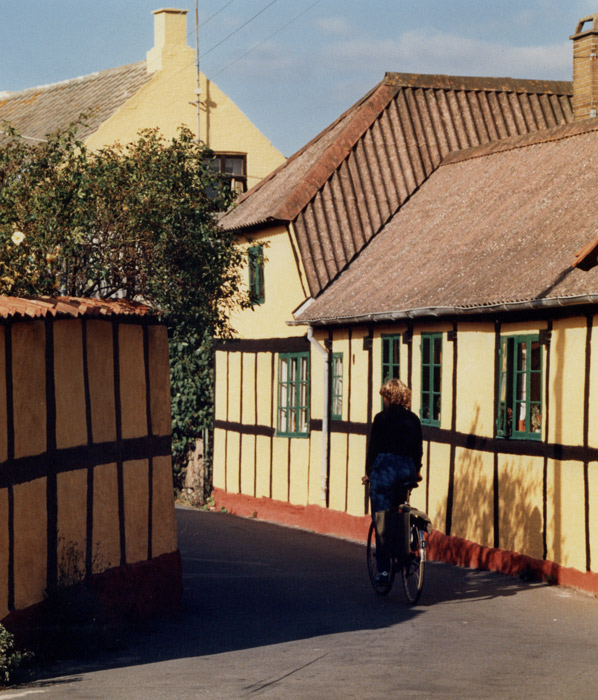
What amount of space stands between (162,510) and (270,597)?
124 cm

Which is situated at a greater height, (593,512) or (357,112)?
(357,112)

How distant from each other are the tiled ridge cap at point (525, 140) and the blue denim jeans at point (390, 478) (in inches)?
280

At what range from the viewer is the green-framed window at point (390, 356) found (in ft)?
56.4

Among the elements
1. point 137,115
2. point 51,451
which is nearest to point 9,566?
point 51,451

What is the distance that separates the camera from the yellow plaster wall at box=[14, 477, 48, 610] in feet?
30.1

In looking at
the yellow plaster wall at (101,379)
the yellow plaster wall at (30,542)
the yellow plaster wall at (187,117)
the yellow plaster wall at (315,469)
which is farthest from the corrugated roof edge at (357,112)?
the yellow plaster wall at (30,542)

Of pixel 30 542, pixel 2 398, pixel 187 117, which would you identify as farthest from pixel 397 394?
pixel 187 117

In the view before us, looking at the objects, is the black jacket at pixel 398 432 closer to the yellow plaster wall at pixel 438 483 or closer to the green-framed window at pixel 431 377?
the yellow plaster wall at pixel 438 483

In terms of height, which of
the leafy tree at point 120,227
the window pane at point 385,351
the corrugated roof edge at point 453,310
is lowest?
the window pane at point 385,351

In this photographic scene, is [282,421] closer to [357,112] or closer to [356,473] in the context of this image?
[356,473]

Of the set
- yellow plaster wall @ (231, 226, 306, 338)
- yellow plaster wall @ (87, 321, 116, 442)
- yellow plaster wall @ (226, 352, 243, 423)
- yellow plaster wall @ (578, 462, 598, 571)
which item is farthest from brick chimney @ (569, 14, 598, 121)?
yellow plaster wall @ (87, 321, 116, 442)

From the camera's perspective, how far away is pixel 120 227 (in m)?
13.2

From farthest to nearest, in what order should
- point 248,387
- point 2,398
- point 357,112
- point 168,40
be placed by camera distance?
point 168,40 → point 248,387 → point 357,112 → point 2,398

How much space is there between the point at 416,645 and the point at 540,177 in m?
9.12
